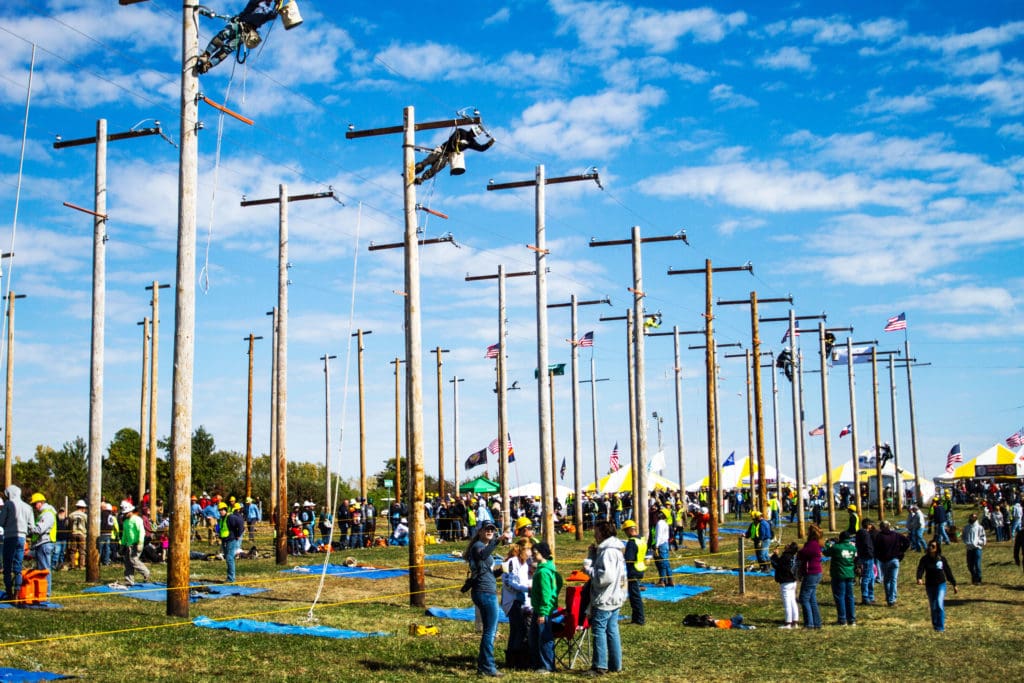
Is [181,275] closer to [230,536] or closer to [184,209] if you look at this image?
[184,209]

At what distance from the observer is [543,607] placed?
13.0 m

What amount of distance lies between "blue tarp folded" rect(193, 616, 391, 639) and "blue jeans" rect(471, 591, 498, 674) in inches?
129

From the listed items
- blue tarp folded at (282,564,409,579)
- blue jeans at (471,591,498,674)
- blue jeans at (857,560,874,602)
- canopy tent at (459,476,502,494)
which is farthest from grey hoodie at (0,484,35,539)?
canopy tent at (459,476,502,494)

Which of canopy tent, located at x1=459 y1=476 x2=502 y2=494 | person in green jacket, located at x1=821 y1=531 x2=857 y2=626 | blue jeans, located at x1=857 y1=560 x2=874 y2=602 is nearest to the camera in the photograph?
person in green jacket, located at x1=821 y1=531 x2=857 y2=626

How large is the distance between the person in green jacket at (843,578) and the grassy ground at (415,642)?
41cm

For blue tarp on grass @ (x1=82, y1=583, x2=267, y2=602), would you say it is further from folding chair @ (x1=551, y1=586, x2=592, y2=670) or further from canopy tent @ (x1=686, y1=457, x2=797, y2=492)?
canopy tent @ (x1=686, y1=457, x2=797, y2=492)

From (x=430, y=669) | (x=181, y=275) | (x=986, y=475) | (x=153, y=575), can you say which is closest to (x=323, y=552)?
(x=153, y=575)

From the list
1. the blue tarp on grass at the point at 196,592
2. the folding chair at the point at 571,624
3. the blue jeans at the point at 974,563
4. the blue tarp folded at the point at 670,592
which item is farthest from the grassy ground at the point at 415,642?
the blue jeans at the point at 974,563

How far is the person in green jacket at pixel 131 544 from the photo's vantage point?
21656mm

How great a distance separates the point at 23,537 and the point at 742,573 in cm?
1512

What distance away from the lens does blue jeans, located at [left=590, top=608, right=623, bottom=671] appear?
42.6ft

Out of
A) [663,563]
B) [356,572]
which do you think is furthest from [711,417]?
[356,572]

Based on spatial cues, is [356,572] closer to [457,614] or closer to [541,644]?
[457,614]

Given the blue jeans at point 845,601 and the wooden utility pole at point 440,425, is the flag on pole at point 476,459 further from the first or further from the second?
the blue jeans at point 845,601
